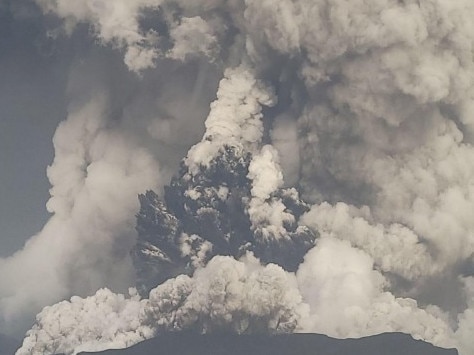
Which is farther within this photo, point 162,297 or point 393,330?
point 162,297

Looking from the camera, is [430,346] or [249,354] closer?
[430,346]

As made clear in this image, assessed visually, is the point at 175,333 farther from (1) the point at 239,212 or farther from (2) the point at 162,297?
(1) the point at 239,212

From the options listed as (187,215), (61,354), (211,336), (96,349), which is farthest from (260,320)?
(61,354)

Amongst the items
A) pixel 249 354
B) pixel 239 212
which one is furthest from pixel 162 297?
pixel 249 354

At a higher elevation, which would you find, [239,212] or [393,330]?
[239,212]

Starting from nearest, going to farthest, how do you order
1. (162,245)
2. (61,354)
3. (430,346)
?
(430,346) < (162,245) < (61,354)

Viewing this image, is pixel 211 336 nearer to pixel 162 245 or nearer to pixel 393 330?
pixel 162 245

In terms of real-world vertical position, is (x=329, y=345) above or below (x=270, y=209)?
below

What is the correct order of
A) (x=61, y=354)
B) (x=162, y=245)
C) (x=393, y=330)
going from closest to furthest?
(x=393, y=330) < (x=162, y=245) < (x=61, y=354)

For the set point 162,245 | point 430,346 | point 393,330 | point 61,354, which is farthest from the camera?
point 61,354
